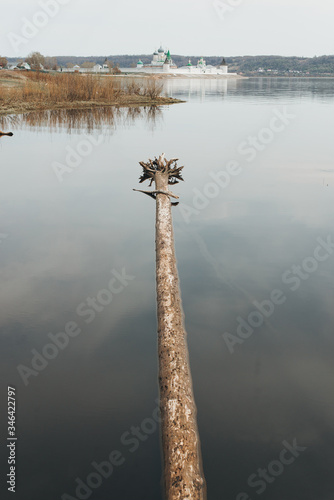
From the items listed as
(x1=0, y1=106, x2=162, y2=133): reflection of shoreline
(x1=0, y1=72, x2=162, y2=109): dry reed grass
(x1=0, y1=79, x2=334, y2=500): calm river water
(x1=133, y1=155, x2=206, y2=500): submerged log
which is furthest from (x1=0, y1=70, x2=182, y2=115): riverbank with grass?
(x1=133, y1=155, x2=206, y2=500): submerged log

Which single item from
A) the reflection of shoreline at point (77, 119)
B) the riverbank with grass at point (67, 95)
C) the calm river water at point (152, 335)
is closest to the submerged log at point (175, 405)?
the calm river water at point (152, 335)

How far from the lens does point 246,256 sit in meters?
9.35

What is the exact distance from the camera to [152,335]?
21.4ft

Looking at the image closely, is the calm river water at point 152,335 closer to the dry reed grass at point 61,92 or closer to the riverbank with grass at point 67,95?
the riverbank with grass at point 67,95

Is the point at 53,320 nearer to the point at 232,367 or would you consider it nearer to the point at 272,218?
the point at 232,367

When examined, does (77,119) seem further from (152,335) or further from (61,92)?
(152,335)

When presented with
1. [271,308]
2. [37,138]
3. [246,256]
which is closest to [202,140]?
[37,138]

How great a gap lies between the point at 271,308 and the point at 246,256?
220cm

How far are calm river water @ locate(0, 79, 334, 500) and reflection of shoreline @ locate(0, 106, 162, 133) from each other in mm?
13841

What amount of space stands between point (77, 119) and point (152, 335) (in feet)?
92.1

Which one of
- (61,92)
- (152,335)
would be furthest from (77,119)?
(152,335)

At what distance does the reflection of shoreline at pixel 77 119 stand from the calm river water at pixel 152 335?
1384cm

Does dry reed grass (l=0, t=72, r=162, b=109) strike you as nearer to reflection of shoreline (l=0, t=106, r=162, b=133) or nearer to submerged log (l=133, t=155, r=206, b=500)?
reflection of shoreline (l=0, t=106, r=162, b=133)

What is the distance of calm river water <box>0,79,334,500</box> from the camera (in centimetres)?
445
